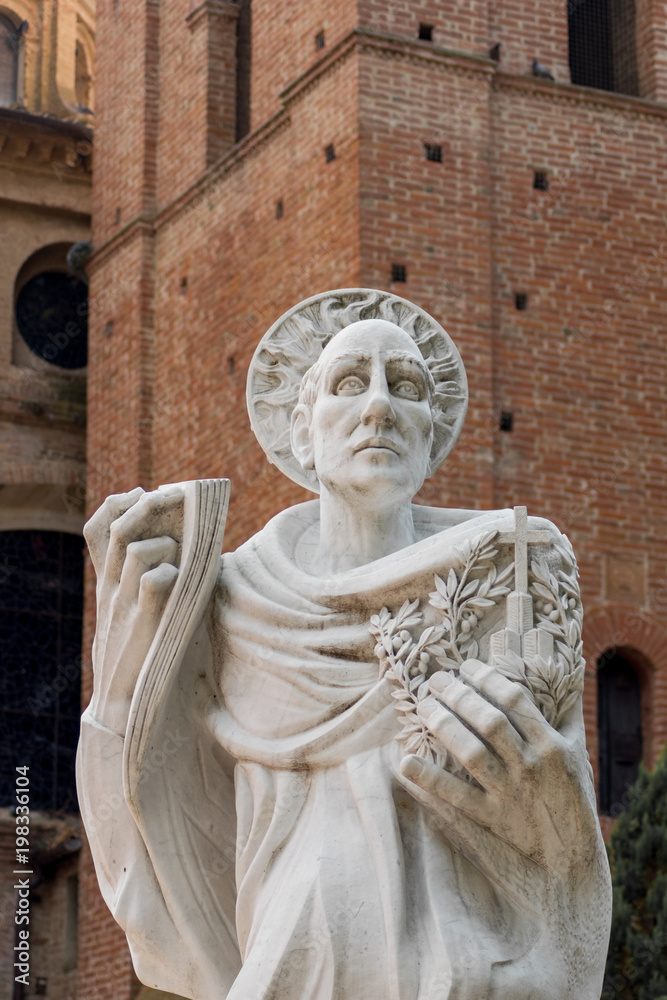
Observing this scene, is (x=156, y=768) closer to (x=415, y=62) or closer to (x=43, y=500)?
(x=415, y=62)

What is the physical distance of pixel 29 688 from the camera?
72.8 feet

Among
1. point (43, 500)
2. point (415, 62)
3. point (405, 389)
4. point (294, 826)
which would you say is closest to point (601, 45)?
point (415, 62)

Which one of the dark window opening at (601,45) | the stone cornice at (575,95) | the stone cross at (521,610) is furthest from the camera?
the dark window opening at (601,45)

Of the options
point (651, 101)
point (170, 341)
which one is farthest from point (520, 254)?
point (170, 341)

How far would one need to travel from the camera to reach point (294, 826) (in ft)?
15.0

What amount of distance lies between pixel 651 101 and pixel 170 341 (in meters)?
5.27

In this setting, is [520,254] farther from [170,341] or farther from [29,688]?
[29,688]

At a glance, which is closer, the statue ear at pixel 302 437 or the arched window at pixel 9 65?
the statue ear at pixel 302 437

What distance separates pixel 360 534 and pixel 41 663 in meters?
17.9

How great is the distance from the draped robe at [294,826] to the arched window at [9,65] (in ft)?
73.3

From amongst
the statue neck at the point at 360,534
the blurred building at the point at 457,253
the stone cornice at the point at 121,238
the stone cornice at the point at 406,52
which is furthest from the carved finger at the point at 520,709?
the stone cornice at the point at 121,238

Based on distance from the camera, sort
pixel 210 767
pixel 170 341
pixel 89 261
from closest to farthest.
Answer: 1. pixel 210 767
2. pixel 170 341
3. pixel 89 261

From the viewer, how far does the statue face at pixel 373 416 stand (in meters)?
4.80

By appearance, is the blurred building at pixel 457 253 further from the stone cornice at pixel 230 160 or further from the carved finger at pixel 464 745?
the carved finger at pixel 464 745
